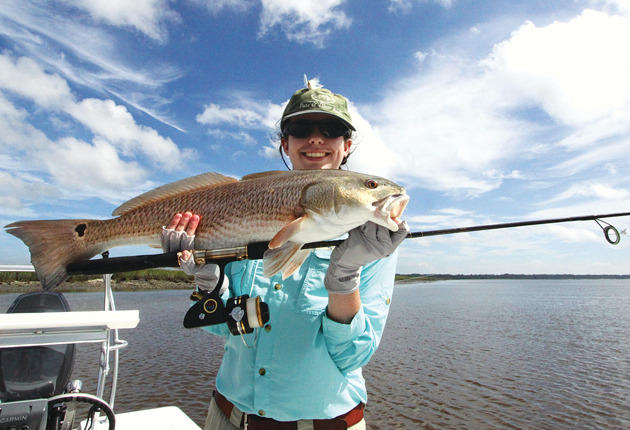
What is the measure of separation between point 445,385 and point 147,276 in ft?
200

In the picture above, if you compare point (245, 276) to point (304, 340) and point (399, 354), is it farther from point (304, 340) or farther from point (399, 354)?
point (399, 354)

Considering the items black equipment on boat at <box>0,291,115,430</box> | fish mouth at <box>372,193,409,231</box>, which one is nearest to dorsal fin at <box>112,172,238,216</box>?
fish mouth at <box>372,193,409,231</box>

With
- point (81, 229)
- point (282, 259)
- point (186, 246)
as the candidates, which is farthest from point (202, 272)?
point (81, 229)

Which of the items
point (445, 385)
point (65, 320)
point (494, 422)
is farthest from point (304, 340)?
point (445, 385)

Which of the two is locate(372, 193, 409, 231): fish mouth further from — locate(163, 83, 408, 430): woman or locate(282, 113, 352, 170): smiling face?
locate(282, 113, 352, 170): smiling face

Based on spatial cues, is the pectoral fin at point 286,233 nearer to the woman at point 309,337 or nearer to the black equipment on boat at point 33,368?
the woman at point 309,337

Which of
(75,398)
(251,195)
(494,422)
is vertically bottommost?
(494,422)

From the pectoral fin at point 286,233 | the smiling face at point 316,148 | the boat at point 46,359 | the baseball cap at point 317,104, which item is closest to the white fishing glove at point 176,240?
the pectoral fin at point 286,233

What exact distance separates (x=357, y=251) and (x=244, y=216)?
2.84 feet

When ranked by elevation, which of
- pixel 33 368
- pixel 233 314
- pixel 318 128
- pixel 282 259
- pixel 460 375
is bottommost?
pixel 460 375

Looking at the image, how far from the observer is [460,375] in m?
15.5

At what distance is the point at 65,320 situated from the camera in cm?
327

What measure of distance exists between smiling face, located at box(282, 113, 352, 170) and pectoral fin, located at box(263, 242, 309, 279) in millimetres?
1012

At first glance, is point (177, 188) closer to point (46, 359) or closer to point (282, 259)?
point (282, 259)
